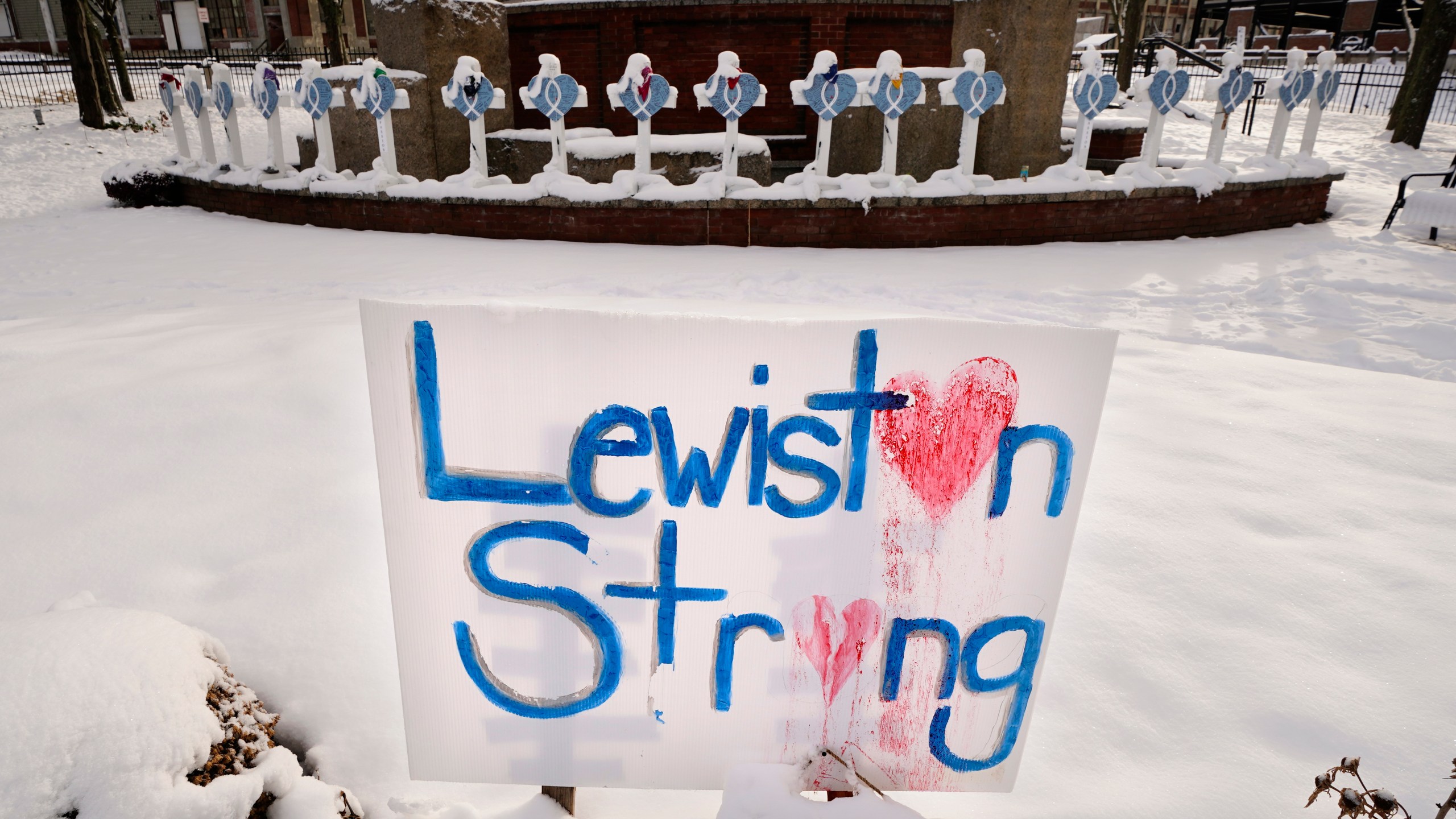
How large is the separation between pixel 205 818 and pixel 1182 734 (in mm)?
1743

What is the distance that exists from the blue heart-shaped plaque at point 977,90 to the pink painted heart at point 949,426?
6.50 metres

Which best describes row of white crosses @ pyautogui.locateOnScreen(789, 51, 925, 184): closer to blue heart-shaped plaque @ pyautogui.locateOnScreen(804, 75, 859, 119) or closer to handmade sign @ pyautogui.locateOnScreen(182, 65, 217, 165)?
blue heart-shaped plaque @ pyautogui.locateOnScreen(804, 75, 859, 119)

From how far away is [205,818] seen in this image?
3.67 ft

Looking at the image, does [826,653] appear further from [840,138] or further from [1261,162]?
[1261,162]

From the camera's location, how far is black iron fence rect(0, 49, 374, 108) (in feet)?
65.0

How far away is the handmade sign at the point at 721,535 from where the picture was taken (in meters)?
1.20

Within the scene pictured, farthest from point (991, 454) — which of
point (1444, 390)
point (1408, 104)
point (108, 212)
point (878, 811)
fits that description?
point (1408, 104)

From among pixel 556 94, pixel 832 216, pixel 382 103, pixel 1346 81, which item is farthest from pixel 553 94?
pixel 1346 81

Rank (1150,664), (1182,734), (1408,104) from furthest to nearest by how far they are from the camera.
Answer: (1408,104) < (1150,664) < (1182,734)

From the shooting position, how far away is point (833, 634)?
132 cm

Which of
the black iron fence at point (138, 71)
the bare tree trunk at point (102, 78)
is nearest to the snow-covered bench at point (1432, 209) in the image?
the black iron fence at point (138, 71)

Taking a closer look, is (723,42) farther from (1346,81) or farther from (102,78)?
(1346,81)

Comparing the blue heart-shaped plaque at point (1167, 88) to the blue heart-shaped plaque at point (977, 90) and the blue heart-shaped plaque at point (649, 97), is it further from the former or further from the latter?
the blue heart-shaped plaque at point (649, 97)

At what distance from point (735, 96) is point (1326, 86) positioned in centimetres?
641
